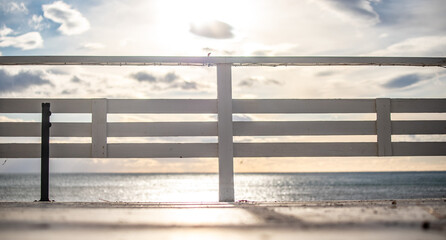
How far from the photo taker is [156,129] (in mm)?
4742

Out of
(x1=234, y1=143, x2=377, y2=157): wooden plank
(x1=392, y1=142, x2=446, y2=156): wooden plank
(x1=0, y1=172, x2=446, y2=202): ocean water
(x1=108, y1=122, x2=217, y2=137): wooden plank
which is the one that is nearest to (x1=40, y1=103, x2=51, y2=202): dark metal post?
(x1=108, y1=122, x2=217, y2=137): wooden plank

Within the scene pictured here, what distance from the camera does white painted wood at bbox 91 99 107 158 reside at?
4715 mm

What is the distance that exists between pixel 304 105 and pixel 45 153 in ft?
8.52

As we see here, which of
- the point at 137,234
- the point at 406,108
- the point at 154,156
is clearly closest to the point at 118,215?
the point at 137,234

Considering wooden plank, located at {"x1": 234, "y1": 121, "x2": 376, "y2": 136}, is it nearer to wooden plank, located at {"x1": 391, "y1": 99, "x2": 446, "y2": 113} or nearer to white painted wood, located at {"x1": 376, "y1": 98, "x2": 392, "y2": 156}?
white painted wood, located at {"x1": 376, "y1": 98, "x2": 392, "y2": 156}

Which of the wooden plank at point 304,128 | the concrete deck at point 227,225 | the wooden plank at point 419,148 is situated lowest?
the concrete deck at point 227,225

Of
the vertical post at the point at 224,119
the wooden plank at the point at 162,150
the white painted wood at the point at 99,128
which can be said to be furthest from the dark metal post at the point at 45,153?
the vertical post at the point at 224,119

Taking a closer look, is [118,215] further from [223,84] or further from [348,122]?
[348,122]

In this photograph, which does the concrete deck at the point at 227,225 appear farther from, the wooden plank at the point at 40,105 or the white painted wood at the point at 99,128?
the wooden plank at the point at 40,105

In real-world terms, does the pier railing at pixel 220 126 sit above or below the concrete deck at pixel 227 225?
above

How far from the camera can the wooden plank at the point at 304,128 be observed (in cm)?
475

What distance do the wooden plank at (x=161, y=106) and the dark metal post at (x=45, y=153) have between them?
1.99 ft

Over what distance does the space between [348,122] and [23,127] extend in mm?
3373

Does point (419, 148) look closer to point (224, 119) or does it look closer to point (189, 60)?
point (224, 119)
